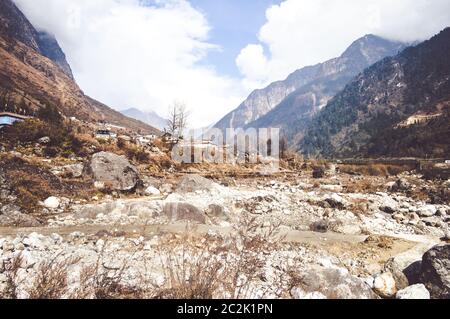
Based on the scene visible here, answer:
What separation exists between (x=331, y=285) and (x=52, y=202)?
12395mm

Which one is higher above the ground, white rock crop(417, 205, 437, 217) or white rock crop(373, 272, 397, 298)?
white rock crop(417, 205, 437, 217)

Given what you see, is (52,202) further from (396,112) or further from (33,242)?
(396,112)

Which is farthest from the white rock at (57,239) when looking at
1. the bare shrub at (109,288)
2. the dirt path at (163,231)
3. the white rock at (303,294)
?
the white rock at (303,294)

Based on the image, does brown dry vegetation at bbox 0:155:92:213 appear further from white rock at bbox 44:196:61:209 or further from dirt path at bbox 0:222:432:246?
dirt path at bbox 0:222:432:246

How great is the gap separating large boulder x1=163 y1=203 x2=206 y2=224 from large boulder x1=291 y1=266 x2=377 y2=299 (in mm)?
7398

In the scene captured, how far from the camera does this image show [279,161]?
42062 millimetres

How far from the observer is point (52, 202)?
14.0m

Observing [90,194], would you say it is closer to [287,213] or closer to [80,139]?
[287,213]

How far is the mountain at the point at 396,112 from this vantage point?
79125mm

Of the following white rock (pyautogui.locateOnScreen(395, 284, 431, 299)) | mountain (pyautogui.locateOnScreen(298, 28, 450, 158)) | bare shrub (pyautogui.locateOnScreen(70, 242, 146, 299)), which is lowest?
white rock (pyautogui.locateOnScreen(395, 284, 431, 299))

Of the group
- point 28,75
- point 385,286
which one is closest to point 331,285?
point 385,286

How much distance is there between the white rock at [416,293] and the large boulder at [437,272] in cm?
38

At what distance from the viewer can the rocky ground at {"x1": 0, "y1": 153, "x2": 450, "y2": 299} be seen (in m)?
4.36

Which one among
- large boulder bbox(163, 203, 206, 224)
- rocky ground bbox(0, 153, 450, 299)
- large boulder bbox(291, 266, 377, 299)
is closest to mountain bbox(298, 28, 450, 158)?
rocky ground bbox(0, 153, 450, 299)
